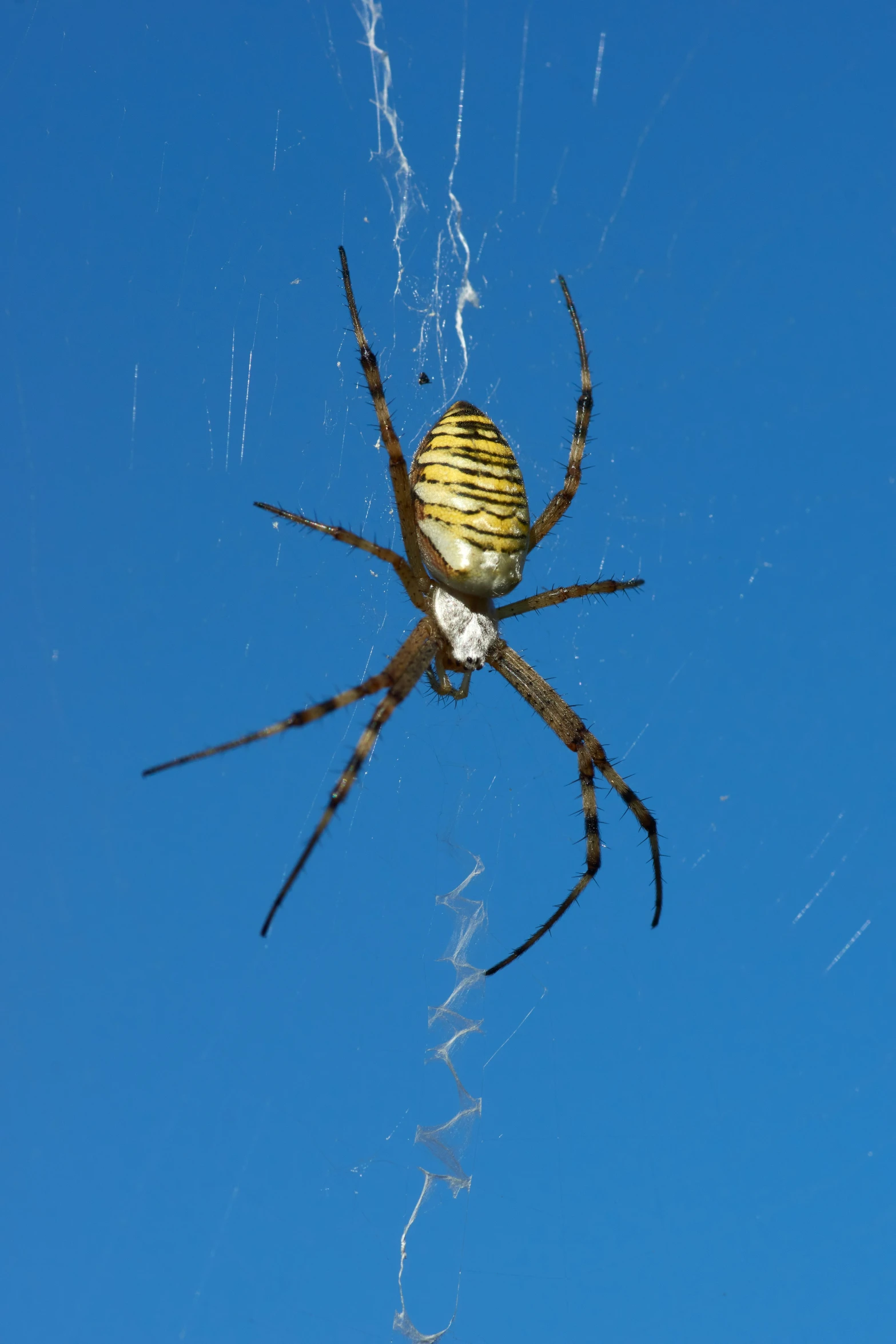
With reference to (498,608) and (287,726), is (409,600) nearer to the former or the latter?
(498,608)

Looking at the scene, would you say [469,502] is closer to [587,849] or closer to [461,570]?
[461,570]

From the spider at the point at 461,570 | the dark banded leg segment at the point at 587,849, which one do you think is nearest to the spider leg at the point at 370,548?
the spider at the point at 461,570

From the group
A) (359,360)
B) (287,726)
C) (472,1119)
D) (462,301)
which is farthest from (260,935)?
(462,301)

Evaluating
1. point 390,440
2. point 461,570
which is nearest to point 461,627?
point 461,570

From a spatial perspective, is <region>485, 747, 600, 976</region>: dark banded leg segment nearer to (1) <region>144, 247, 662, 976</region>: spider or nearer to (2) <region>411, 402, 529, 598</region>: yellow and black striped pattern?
(1) <region>144, 247, 662, 976</region>: spider

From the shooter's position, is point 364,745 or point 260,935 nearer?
point 260,935

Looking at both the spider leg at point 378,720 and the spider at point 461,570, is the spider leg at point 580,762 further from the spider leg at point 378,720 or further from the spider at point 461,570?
the spider leg at point 378,720
